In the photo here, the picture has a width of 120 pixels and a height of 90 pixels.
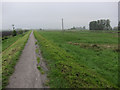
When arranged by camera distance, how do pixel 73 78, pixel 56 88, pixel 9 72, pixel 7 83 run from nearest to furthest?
pixel 56 88 < pixel 7 83 < pixel 73 78 < pixel 9 72

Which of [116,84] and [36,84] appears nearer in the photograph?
[36,84]

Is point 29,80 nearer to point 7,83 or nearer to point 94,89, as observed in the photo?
point 7,83

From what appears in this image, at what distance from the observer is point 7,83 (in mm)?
3766

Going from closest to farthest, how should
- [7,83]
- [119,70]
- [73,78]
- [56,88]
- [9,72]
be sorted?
[56,88] < [7,83] < [73,78] < [9,72] < [119,70]

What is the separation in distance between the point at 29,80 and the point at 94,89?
10.1 feet

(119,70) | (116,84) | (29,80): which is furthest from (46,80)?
(119,70)

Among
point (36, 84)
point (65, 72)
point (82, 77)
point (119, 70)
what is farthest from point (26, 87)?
point (119, 70)

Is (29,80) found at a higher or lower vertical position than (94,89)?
higher

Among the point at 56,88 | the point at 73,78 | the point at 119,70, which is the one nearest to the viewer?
the point at 56,88

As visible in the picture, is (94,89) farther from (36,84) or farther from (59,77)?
(36,84)

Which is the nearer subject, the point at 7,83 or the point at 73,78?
the point at 7,83

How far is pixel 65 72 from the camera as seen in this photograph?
478cm

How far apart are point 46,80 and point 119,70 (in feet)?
16.8

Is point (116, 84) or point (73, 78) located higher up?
point (73, 78)
